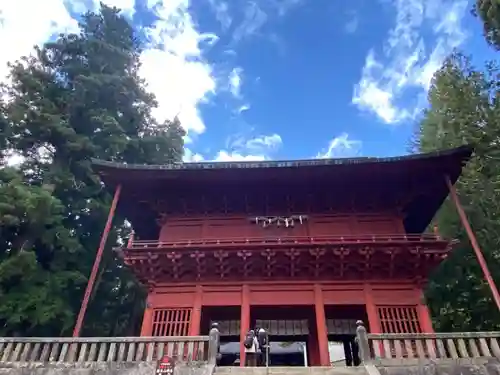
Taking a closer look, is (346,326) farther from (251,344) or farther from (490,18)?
(490,18)

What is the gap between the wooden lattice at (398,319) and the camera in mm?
12657

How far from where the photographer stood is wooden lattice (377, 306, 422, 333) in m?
12.7

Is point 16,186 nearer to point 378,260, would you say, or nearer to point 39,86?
point 39,86

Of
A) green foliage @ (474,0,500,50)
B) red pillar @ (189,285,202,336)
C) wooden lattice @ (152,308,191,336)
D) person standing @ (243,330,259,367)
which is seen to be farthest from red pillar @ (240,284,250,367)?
green foliage @ (474,0,500,50)

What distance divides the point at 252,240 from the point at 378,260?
421 cm

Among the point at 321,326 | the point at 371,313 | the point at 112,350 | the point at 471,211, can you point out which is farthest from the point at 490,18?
the point at 112,350

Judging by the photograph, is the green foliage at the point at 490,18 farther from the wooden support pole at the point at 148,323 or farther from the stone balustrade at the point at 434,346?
the wooden support pole at the point at 148,323

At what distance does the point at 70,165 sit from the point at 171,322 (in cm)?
955

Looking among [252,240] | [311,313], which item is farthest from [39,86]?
[311,313]

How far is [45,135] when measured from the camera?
59.7 ft

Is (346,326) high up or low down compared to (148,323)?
up

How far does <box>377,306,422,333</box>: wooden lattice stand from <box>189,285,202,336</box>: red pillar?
18.4 ft

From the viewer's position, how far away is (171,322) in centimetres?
1310

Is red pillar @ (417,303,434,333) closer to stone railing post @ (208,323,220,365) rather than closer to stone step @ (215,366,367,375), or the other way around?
stone step @ (215,366,367,375)
